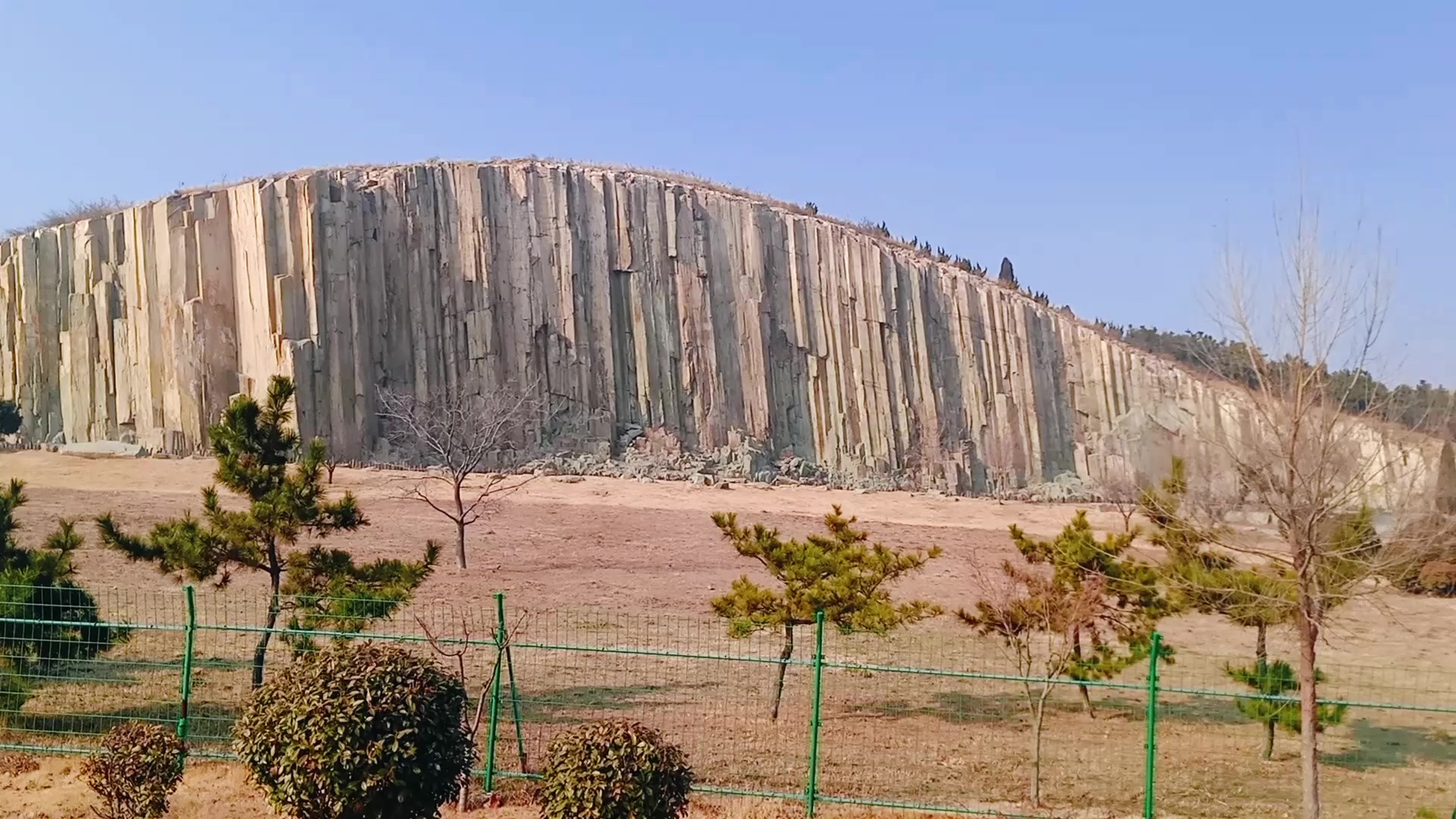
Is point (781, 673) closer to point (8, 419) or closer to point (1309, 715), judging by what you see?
point (1309, 715)

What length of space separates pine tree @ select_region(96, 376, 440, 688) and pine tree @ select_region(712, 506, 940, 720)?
12.0ft

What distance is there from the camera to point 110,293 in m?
40.4

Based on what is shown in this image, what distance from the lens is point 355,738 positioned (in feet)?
21.2

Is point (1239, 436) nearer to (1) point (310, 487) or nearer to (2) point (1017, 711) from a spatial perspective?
(2) point (1017, 711)

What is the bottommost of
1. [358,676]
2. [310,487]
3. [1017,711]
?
[1017,711]

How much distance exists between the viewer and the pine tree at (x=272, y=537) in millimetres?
11688

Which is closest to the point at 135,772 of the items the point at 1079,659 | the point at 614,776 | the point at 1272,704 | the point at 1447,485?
the point at 614,776

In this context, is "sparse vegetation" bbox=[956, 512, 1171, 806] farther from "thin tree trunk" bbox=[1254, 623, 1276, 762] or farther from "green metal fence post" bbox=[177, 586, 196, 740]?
"green metal fence post" bbox=[177, 586, 196, 740]

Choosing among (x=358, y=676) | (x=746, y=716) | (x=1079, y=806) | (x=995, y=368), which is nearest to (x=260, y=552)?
(x=746, y=716)

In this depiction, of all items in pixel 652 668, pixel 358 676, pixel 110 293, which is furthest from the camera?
pixel 110 293

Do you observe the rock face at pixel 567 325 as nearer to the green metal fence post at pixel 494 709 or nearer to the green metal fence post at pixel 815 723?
the green metal fence post at pixel 815 723

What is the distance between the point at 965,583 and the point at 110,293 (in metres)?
32.3

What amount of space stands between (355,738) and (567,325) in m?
40.1

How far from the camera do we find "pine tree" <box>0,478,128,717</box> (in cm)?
1062
